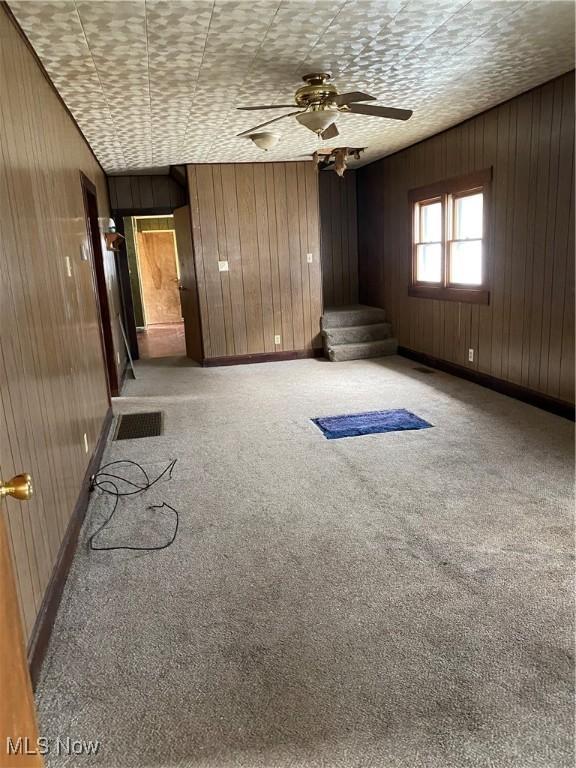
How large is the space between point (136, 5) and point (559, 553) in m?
3.08

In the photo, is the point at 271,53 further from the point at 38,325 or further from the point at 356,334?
the point at 356,334

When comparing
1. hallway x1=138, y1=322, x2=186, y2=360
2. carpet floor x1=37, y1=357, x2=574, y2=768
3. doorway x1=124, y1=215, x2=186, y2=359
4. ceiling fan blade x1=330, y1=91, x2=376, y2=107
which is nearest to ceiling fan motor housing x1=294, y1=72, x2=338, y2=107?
ceiling fan blade x1=330, y1=91, x2=376, y2=107

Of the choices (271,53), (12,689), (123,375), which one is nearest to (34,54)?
(271,53)

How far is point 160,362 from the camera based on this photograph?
7359 mm

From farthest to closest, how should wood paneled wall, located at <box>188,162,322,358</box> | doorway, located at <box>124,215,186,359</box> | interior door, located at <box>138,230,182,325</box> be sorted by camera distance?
interior door, located at <box>138,230,182,325</box>, doorway, located at <box>124,215,186,359</box>, wood paneled wall, located at <box>188,162,322,358</box>

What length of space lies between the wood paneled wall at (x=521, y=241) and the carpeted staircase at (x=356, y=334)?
78 cm

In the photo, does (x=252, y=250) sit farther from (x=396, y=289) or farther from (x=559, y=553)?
(x=559, y=553)

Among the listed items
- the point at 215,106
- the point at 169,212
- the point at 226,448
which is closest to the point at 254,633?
the point at 226,448

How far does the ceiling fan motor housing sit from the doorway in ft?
24.3

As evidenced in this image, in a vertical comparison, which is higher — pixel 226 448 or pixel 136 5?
pixel 136 5

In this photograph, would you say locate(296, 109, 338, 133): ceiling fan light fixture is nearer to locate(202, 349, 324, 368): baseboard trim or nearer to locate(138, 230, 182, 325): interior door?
locate(202, 349, 324, 368): baseboard trim

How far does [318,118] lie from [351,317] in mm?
3846

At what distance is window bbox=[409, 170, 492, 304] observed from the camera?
5.11 metres

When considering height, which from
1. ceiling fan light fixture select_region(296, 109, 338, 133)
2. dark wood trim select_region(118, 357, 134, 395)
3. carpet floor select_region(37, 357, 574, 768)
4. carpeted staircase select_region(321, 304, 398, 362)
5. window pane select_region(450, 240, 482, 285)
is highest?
ceiling fan light fixture select_region(296, 109, 338, 133)
